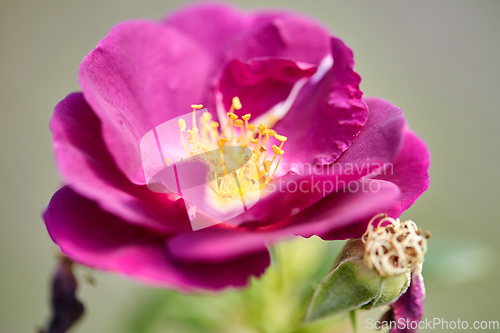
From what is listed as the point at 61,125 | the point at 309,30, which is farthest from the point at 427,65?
the point at 61,125

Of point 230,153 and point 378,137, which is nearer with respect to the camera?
point 378,137

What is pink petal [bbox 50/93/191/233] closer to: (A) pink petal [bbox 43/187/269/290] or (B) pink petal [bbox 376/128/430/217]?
(A) pink petal [bbox 43/187/269/290]

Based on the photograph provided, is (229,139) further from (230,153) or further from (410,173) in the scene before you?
(410,173)

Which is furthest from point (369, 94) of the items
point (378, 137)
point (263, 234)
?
point (263, 234)

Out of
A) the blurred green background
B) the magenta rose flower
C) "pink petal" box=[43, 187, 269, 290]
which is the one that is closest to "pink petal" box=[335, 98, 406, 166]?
the magenta rose flower

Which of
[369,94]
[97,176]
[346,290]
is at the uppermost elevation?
[97,176]

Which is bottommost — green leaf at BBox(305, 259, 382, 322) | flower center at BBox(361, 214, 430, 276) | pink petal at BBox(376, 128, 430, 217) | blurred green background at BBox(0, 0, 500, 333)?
blurred green background at BBox(0, 0, 500, 333)
